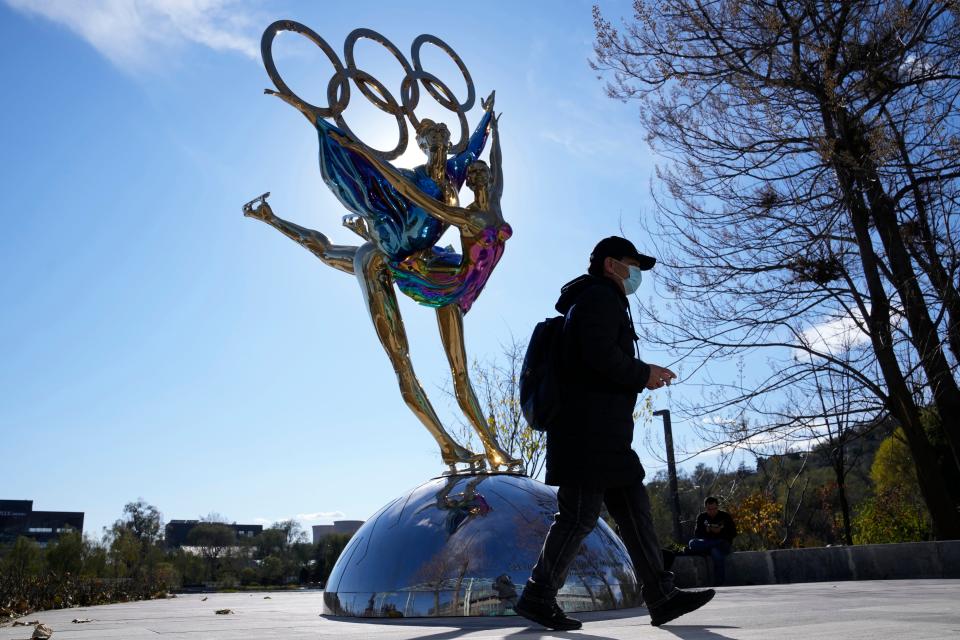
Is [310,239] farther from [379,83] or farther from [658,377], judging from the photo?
[658,377]

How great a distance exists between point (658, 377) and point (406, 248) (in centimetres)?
369

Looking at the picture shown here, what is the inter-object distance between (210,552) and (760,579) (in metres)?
50.6

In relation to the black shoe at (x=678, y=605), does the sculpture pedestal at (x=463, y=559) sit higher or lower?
higher

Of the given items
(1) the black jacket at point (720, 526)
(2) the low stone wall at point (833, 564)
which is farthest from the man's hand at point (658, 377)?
(1) the black jacket at point (720, 526)

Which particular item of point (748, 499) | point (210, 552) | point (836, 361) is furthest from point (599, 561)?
point (210, 552)

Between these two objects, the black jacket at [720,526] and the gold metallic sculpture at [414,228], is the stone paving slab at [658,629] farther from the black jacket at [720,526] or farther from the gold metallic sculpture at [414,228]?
the black jacket at [720,526]

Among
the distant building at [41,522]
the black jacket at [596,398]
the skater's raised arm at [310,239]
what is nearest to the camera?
the black jacket at [596,398]

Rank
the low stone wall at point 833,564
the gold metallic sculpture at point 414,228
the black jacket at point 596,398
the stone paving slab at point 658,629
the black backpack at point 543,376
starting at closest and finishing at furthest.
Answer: the stone paving slab at point 658,629 → the black jacket at point 596,398 → the black backpack at point 543,376 → the gold metallic sculpture at point 414,228 → the low stone wall at point 833,564

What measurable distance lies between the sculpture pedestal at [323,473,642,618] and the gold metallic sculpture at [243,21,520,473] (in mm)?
944

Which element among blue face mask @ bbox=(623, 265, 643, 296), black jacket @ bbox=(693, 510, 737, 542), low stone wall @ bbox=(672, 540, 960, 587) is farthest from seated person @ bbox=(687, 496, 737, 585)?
blue face mask @ bbox=(623, 265, 643, 296)

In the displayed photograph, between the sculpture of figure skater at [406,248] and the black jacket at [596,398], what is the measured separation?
3.24m

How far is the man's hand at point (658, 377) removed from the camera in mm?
3847

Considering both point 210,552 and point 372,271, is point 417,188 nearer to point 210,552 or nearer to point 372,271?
point 372,271

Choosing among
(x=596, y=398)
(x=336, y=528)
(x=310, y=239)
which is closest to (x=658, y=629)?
(x=596, y=398)
